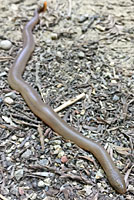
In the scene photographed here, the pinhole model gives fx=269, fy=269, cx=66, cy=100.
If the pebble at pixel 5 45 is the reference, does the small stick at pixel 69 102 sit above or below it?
below

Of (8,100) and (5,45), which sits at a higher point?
(5,45)

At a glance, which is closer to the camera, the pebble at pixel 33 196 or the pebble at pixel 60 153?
the pebble at pixel 33 196

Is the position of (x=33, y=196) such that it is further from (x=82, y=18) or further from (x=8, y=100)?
(x=82, y=18)

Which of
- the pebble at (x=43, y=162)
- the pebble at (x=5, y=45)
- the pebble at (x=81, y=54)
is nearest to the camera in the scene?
the pebble at (x=43, y=162)

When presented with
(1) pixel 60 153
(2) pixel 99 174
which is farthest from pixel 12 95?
(2) pixel 99 174

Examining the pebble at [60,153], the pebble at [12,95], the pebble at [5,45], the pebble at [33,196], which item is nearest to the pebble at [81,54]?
the pebble at [5,45]

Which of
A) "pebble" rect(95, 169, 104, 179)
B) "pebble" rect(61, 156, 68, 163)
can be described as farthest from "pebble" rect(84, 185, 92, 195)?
"pebble" rect(61, 156, 68, 163)

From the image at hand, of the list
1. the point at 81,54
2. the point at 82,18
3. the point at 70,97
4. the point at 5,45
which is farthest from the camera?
the point at 82,18

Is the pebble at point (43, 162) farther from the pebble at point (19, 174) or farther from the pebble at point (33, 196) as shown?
the pebble at point (33, 196)
